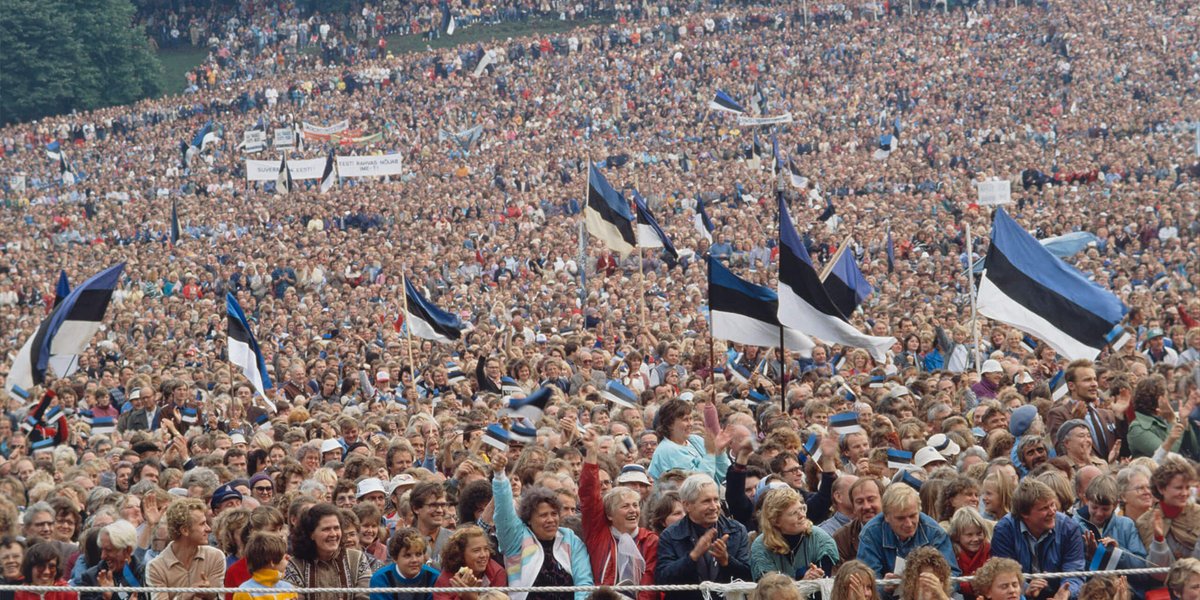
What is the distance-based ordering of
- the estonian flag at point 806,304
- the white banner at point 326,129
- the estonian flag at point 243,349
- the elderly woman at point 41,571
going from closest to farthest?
the elderly woman at point 41,571, the estonian flag at point 806,304, the estonian flag at point 243,349, the white banner at point 326,129

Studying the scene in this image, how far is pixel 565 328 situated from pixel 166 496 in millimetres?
13353

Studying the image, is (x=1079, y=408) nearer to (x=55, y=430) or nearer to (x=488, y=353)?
(x=55, y=430)

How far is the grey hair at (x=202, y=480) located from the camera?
33.1 ft

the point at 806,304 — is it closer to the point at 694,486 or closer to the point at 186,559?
the point at 694,486

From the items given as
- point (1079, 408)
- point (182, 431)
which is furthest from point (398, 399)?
point (1079, 408)

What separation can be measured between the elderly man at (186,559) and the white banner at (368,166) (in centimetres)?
3178

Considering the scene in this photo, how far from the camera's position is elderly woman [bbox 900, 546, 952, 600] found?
6648mm

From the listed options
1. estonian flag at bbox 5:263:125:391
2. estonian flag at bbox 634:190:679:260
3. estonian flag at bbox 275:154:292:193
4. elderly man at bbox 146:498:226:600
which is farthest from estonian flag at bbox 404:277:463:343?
estonian flag at bbox 275:154:292:193

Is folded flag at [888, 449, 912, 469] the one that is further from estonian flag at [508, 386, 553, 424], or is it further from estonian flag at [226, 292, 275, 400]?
estonian flag at [226, 292, 275, 400]

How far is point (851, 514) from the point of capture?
27.0ft

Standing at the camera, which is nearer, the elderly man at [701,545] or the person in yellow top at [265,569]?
the elderly man at [701,545]

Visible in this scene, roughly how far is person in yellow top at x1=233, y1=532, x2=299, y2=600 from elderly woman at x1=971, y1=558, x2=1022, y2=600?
9.39 feet

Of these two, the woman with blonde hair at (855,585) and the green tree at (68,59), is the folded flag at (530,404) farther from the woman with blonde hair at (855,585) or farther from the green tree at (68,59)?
the green tree at (68,59)

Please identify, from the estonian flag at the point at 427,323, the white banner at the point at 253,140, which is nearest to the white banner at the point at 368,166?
the white banner at the point at 253,140
